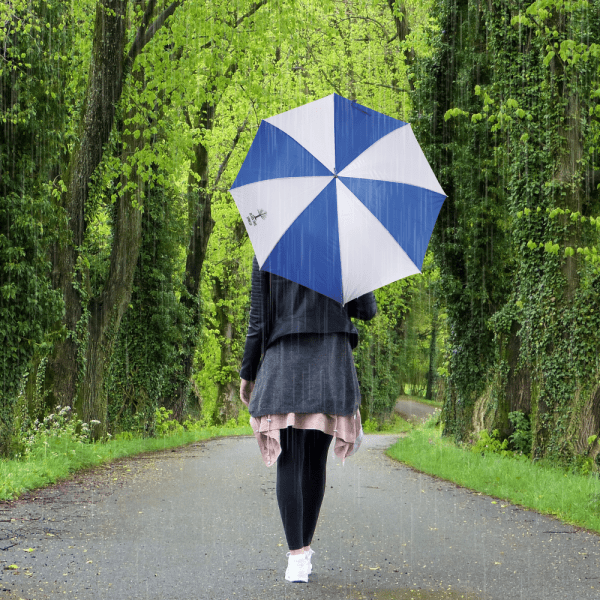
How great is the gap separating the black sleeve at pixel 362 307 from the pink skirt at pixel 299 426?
0.58m

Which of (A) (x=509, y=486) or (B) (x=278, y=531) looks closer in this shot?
(B) (x=278, y=531)

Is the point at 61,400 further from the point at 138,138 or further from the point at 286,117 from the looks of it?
the point at 286,117

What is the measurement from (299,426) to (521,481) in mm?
4983

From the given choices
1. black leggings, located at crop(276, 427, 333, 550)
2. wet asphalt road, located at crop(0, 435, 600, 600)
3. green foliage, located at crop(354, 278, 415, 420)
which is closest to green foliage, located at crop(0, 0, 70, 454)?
wet asphalt road, located at crop(0, 435, 600, 600)

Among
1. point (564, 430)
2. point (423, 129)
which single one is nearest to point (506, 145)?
point (423, 129)

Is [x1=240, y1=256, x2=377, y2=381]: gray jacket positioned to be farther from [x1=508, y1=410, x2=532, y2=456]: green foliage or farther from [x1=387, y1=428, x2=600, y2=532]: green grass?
[x1=508, y1=410, x2=532, y2=456]: green foliage

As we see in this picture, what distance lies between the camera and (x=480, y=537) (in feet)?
18.2

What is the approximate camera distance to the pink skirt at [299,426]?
4074 millimetres

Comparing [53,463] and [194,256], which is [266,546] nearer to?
[53,463]

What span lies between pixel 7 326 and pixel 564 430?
22.8 feet

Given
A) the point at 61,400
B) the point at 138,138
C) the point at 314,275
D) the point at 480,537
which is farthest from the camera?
the point at 138,138

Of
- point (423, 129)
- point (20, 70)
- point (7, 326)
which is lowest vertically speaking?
point (7, 326)

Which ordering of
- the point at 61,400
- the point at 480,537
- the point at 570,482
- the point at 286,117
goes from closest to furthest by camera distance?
the point at 286,117 → the point at 480,537 → the point at 570,482 → the point at 61,400

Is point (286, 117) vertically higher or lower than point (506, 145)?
lower
